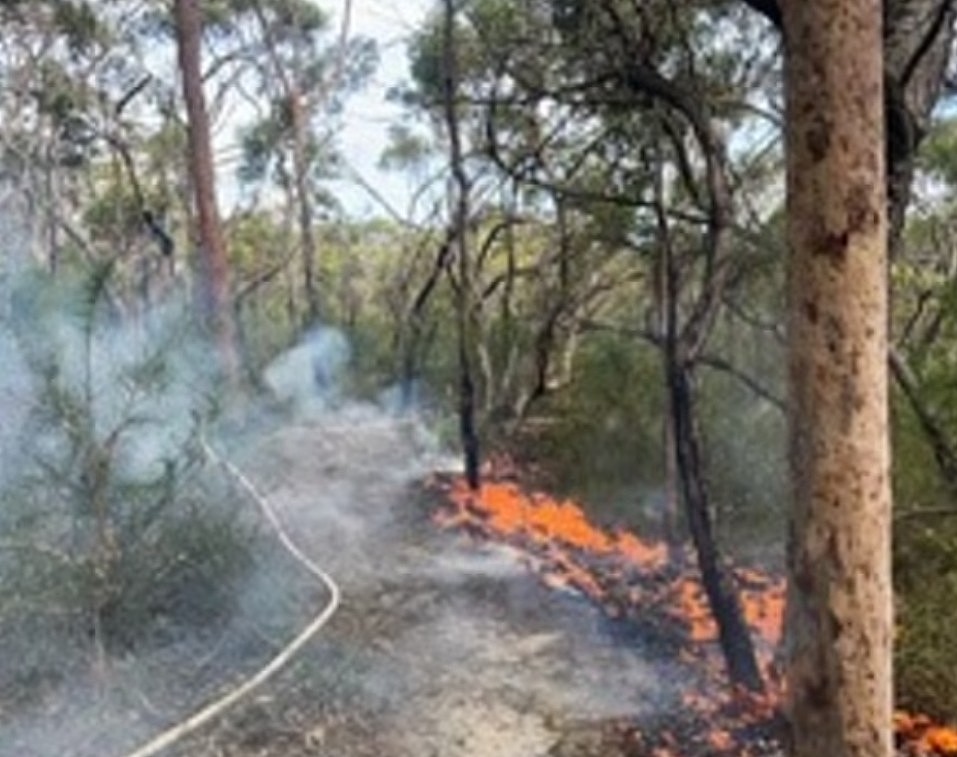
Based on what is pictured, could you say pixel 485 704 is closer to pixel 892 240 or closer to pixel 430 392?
pixel 892 240

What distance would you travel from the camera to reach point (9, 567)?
662 centimetres

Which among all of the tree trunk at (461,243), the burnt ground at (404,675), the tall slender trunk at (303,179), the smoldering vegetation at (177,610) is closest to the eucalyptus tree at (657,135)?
the tree trunk at (461,243)

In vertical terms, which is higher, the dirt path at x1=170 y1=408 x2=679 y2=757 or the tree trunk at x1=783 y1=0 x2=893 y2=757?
the tree trunk at x1=783 y1=0 x2=893 y2=757

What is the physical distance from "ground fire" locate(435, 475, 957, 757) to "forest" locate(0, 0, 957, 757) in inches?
1.5

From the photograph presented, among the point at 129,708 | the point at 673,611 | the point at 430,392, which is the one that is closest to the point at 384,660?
the point at 129,708

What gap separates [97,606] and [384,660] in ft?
6.07

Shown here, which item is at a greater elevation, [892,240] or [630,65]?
[630,65]

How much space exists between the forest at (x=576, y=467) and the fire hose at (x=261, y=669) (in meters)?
0.05

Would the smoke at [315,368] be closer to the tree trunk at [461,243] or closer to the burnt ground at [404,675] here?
the tree trunk at [461,243]

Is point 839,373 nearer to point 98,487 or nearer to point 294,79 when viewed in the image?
point 98,487

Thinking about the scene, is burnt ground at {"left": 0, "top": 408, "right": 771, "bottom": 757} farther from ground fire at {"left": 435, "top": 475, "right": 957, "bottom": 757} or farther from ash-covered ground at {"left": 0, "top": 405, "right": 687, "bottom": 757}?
ground fire at {"left": 435, "top": 475, "right": 957, "bottom": 757}

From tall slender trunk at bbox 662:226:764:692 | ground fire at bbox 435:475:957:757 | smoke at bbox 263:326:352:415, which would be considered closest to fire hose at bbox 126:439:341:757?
ground fire at bbox 435:475:957:757

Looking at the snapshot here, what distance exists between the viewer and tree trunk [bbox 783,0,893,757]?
339cm

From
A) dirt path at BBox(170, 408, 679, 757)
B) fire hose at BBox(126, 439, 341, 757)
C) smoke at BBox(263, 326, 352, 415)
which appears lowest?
smoke at BBox(263, 326, 352, 415)
